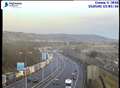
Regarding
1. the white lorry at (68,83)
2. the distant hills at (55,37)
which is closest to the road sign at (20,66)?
the distant hills at (55,37)

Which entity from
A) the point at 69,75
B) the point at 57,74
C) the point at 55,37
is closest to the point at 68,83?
the point at 69,75

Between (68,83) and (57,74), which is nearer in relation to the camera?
(68,83)

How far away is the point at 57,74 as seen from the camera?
2510 millimetres

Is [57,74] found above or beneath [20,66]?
beneath

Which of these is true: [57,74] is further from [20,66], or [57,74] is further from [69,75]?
[20,66]

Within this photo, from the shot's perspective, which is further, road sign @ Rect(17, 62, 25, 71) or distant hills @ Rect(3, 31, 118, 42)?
distant hills @ Rect(3, 31, 118, 42)

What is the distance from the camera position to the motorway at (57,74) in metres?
2.36

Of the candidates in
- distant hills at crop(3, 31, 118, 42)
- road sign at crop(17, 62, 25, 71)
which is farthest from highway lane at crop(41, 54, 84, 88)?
road sign at crop(17, 62, 25, 71)

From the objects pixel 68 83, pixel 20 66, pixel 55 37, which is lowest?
pixel 68 83

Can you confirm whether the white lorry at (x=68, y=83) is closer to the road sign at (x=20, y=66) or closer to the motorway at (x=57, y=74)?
the motorway at (x=57, y=74)

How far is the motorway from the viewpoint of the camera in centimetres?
236

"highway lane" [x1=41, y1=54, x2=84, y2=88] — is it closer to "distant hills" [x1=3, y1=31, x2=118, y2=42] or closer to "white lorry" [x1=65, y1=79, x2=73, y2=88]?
"white lorry" [x1=65, y1=79, x2=73, y2=88]

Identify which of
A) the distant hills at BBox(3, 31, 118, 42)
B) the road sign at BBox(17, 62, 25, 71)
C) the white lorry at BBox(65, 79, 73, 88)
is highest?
the distant hills at BBox(3, 31, 118, 42)

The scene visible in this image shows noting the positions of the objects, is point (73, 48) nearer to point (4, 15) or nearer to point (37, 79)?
point (37, 79)
